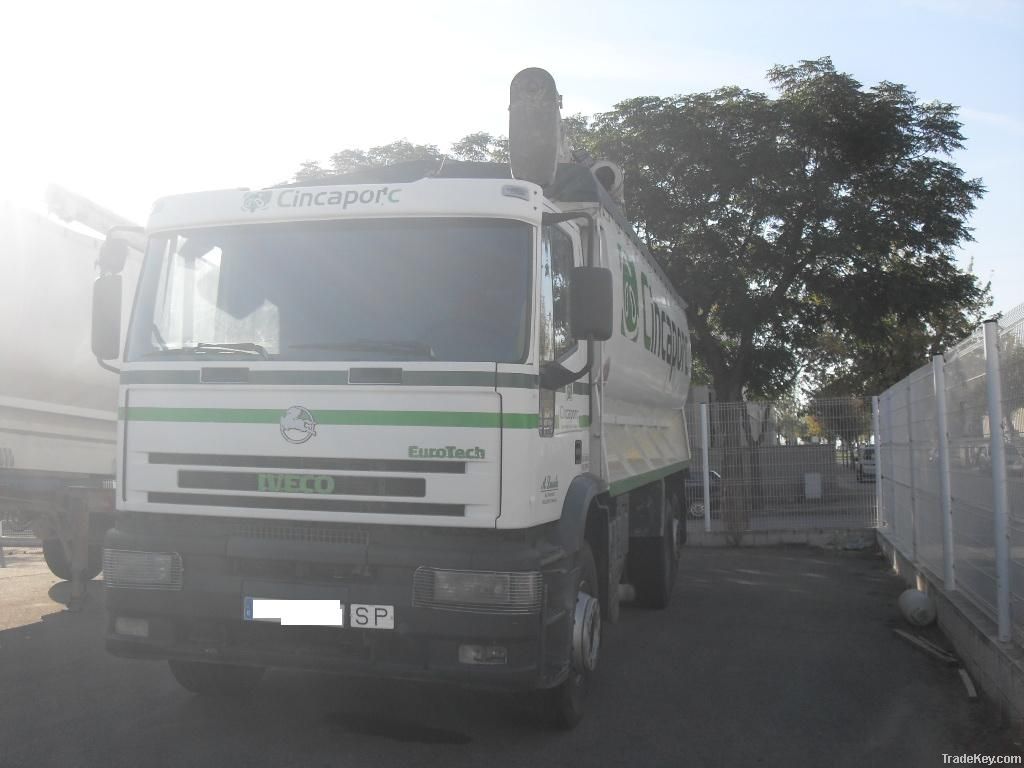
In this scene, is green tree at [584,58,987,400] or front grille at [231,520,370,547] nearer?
front grille at [231,520,370,547]

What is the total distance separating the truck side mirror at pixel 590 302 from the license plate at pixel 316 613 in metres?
1.65

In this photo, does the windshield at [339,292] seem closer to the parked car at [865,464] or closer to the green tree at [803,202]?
the parked car at [865,464]

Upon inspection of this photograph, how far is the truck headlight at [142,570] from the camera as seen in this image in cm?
503

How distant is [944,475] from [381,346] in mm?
5388

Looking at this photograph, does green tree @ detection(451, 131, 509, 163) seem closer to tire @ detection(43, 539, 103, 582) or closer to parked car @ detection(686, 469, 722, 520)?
parked car @ detection(686, 469, 722, 520)

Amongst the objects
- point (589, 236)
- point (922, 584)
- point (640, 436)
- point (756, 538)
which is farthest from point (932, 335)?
point (589, 236)

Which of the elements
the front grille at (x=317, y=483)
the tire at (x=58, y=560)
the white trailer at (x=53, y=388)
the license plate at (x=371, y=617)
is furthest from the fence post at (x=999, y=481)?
the tire at (x=58, y=560)

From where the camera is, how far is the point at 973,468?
6961 mm

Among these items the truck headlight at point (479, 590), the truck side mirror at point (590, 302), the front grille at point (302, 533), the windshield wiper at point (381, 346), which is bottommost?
the truck headlight at point (479, 590)

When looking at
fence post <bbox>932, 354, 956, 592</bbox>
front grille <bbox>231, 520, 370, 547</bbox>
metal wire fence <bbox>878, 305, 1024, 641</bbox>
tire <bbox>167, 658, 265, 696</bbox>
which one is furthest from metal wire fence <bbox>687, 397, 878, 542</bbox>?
front grille <bbox>231, 520, 370, 547</bbox>

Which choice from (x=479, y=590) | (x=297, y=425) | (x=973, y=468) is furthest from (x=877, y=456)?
(x=297, y=425)

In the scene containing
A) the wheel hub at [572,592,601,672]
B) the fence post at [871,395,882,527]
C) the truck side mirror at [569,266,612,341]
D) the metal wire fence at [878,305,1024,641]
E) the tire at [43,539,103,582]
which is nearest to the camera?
the truck side mirror at [569,266,612,341]

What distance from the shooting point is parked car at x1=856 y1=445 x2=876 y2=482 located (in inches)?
630

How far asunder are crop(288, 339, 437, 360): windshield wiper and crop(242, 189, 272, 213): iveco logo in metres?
0.83
